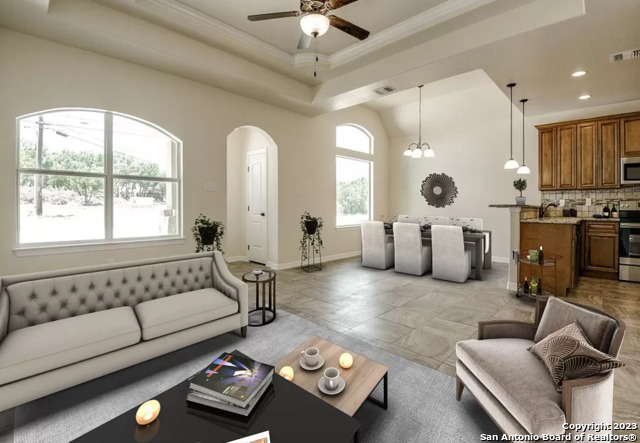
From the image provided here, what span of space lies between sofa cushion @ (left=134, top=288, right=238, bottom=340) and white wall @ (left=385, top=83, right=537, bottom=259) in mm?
6226

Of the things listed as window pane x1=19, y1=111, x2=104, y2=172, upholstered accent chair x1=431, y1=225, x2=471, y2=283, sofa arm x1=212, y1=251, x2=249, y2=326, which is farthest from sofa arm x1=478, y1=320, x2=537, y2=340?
window pane x1=19, y1=111, x2=104, y2=172

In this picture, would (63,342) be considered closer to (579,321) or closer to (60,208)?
(60,208)

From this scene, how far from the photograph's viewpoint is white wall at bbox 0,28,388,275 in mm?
3287

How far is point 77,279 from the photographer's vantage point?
2.44 metres

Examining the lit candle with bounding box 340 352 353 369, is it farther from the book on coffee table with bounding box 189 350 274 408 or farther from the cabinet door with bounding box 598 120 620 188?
the cabinet door with bounding box 598 120 620 188

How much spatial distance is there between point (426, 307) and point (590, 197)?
4540 mm

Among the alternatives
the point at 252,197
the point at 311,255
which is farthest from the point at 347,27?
the point at 311,255

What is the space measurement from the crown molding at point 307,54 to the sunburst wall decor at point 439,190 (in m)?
4.18

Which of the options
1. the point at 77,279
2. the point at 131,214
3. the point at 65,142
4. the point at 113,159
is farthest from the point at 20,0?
the point at 77,279

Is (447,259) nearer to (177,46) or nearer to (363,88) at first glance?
(363,88)

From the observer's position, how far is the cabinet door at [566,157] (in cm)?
559

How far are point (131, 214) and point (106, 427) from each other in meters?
3.60

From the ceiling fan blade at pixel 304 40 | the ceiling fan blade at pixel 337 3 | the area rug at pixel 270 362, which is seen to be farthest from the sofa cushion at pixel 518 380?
the ceiling fan blade at pixel 304 40

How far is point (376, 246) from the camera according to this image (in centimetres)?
591
